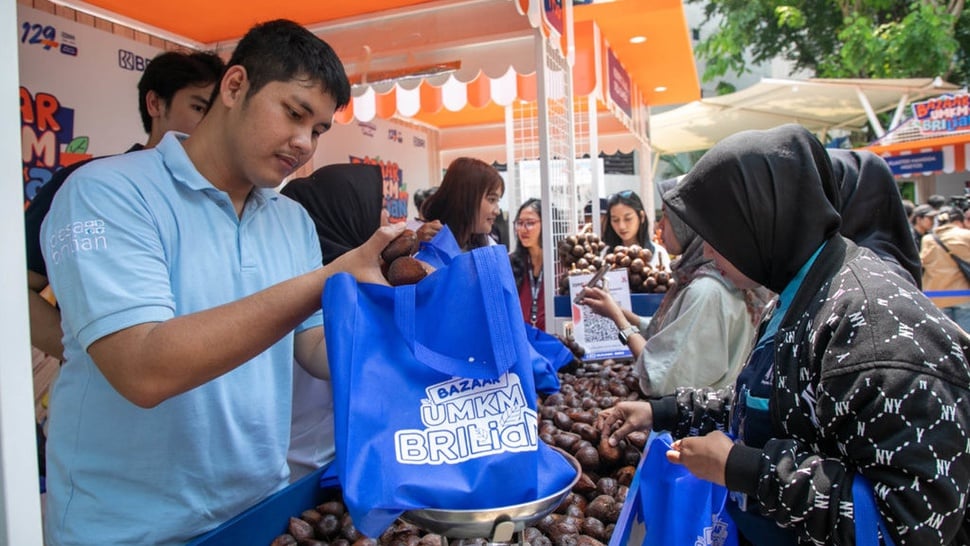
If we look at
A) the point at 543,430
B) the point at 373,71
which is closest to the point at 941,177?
the point at 373,71

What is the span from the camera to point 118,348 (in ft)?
3.47

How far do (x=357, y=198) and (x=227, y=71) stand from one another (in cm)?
120

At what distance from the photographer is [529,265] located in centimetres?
523

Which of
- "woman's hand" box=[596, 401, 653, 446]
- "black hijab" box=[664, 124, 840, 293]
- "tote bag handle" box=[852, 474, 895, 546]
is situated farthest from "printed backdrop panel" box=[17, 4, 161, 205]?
"tote bag handle" box=[852, 474, 895, 546]

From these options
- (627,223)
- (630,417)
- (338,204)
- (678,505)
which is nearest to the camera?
(678,505)

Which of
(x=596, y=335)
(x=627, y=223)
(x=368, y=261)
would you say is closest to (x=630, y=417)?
(x=368, y=261)

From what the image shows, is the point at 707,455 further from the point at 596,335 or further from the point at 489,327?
the point at 596,335

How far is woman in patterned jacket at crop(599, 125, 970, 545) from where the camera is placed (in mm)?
1079

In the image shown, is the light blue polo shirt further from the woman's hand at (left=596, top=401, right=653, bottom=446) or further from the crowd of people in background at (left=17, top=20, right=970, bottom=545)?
the woman's hand at (left=596, top=401, right=653, bottom=446)

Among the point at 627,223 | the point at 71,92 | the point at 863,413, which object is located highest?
the point at 71,92

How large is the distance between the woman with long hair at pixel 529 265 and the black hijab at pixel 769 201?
11.3ft

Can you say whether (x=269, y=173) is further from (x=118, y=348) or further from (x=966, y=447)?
(x=966, y=447)

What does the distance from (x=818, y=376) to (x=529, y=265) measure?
13.2 ft

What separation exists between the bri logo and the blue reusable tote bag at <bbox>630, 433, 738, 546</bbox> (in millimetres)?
Result: 4196
